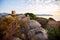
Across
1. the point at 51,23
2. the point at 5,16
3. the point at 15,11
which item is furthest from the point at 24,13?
the point at 51,23

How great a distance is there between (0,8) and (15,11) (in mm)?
190

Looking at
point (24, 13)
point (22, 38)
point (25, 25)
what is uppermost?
point (24, 13)

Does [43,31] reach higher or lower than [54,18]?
lower

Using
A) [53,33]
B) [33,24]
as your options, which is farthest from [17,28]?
[53,33]

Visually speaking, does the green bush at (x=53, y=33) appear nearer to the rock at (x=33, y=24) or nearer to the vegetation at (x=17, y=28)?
the vegetation at (x=17, y=28)

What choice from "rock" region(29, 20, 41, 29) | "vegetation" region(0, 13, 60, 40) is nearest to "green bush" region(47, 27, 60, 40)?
"vegetation" region(0, 13, 60, 40)

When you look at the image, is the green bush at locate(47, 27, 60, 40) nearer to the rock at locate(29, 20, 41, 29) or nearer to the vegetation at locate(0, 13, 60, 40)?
the vegetation at locate(0, 13, 60, 40)

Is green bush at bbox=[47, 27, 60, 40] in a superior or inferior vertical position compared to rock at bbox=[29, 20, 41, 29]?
inferior

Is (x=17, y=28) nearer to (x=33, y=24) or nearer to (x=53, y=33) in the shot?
(x=33, y=24)

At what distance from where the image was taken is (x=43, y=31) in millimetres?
1821

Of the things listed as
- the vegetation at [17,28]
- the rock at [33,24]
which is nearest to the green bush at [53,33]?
the vegetation at [17,28]

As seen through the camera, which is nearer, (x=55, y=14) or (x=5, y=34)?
(x=5, y=34)

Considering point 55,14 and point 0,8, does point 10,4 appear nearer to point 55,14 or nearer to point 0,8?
point 0,8

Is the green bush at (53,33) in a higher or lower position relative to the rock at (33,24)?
lower
